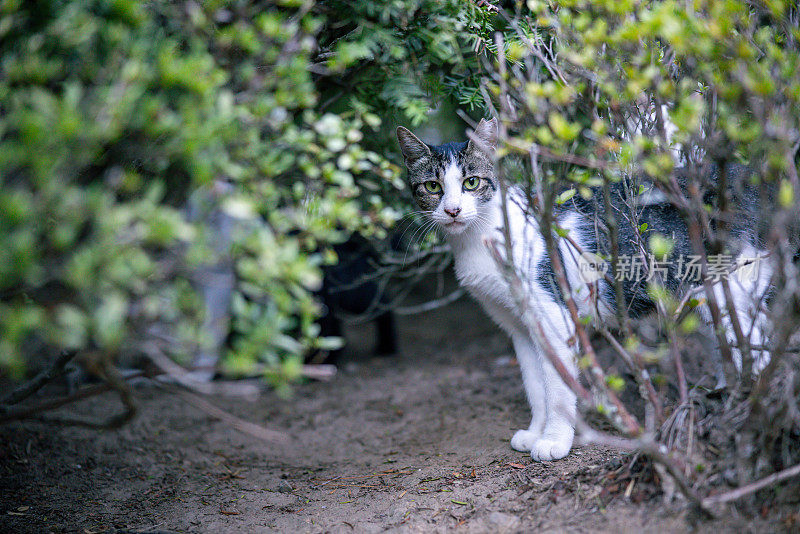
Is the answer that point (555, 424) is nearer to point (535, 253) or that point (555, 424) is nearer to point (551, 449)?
point (551, 449)

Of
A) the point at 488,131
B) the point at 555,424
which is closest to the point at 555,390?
the point at 555,424

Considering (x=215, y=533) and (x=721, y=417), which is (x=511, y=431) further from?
(x=215, y=533)

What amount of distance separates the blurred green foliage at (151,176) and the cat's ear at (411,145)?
0.85m

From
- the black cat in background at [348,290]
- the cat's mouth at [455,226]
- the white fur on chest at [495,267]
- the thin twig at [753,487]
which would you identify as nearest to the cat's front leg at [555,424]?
the white fur on chest at [495,267]

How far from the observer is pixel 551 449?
92.4 inches

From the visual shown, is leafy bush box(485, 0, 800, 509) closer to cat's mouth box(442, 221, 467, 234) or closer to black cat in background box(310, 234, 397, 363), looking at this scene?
cat's mouth box(442, 221, 467, 234)

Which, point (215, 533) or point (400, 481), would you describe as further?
point (400, 481)

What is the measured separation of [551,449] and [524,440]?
0.19 m

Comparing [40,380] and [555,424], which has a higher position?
[555,424]

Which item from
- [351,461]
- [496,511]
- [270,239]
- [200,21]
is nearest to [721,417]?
[496,511]

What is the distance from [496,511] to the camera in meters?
1.98

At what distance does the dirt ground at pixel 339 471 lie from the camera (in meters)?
1.94

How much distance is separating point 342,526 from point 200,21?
1.70 meters

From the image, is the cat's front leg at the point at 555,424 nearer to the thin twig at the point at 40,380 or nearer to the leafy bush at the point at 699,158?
the leafy bush at the point at 699,158
